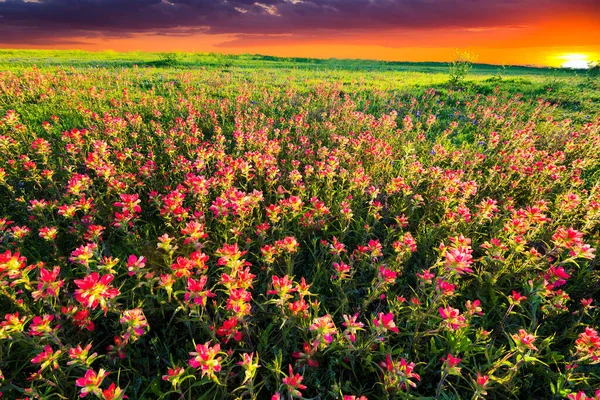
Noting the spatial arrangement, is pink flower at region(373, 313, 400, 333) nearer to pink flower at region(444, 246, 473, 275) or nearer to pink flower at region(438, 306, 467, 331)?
pink flower at region(438, 306, 467, 331)

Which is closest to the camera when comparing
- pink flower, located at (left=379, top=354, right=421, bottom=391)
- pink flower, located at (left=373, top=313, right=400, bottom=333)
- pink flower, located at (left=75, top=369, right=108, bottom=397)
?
pink flower, located at (left=75, top=369, right=108, bottom=397)

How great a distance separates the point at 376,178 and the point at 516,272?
119 inches

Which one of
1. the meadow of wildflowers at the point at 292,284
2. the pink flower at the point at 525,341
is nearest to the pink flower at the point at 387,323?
the meadow of wildflowers at the point at 292,284

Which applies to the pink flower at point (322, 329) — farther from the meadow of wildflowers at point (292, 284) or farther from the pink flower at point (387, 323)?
the pink flower at point (387, 323)

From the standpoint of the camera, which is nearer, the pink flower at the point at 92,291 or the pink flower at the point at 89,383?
the pink flower at the point at 89,383

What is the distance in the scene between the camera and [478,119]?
11.4 metres

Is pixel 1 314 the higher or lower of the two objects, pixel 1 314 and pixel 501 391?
the higher

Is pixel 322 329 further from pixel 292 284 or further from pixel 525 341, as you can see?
pixel 525 341

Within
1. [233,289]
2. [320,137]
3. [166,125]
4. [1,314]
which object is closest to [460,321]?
[233,289]

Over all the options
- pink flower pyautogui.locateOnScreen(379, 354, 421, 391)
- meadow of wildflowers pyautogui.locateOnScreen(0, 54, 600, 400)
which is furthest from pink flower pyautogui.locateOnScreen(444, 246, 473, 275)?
pink flower pyautogui.locateOnScreen(379, 354, 421, 391)

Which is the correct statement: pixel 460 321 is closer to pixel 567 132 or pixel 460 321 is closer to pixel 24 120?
pixel 567 132

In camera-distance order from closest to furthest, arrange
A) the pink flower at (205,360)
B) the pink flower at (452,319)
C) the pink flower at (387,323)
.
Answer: the pink flower at (205,360), the pink flower at (387,323), the pink flower at (452,319)

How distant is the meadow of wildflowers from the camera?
8.02 feet

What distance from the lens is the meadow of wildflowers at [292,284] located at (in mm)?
2443
